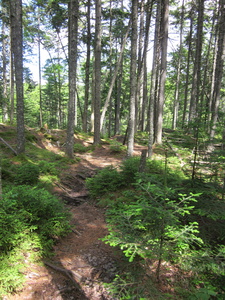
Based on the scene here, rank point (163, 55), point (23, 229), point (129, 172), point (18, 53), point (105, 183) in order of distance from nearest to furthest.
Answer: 1. point (23, 229)
2. point (129, 172)
3. point (105, 183)
4. point (18, 53)
5. point (163, 55)

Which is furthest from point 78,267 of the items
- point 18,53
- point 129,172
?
point 18,53

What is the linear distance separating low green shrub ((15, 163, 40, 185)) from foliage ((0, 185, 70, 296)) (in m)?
1.88

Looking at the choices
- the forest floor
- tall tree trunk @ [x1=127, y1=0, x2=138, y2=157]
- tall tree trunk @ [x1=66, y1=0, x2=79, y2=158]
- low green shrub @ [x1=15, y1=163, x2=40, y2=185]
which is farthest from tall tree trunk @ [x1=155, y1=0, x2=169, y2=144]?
low green shrub @ [x1=15, y1=163, x2=40, y2=185]

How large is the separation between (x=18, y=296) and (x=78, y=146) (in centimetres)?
1121

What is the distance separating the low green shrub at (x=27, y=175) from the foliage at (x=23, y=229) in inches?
74.2

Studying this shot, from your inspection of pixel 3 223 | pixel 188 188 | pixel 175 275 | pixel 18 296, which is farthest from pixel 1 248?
pixel 188 188

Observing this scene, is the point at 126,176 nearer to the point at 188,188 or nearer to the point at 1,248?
the point at 188,188

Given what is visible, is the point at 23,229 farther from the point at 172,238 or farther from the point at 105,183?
the point at 105,183

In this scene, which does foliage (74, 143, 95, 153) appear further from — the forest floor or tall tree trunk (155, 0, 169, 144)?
the forest floor

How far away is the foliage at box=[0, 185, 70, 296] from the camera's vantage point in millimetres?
2771

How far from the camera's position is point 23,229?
3420 millimetres

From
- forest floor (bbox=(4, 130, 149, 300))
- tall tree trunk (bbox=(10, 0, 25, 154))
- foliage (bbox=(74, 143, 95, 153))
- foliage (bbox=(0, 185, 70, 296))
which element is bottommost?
forest floor (bbox=(4, 130, 149, 300))

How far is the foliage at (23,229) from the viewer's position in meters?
2.77

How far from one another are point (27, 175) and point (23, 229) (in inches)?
124
